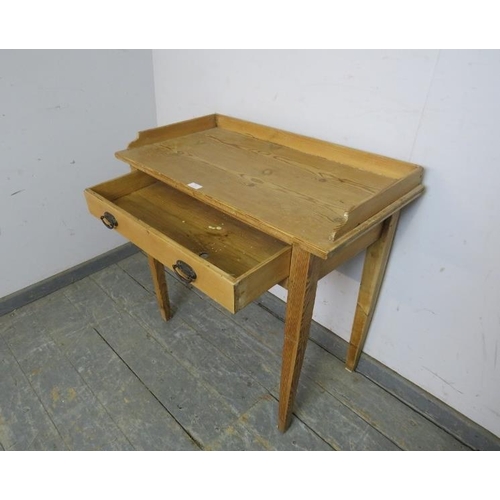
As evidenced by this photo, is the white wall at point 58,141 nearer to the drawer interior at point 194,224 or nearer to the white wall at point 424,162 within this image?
the white wall at point 424,162

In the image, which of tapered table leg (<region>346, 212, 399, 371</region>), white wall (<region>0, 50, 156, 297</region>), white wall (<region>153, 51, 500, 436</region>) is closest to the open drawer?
tapered table leg (<region>346, 212, 399, 371</region>)

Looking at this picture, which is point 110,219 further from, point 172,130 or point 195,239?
point 172,130

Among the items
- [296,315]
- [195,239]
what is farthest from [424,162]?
[195,239]

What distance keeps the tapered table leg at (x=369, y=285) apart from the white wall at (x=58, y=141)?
47.6 inches

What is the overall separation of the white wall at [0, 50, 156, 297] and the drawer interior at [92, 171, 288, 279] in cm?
53

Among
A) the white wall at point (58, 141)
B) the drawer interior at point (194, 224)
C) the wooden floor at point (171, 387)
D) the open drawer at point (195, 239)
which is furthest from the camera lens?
the white wall at point (58, 141)

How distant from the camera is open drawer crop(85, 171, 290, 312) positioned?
0.80 meters

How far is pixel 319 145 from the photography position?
1147 mm

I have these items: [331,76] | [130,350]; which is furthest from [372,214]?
[130,350]

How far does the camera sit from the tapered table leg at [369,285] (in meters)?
1.05

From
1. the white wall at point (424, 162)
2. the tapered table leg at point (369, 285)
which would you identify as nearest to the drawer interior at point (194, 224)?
the tapered table leg at point (369, 285)

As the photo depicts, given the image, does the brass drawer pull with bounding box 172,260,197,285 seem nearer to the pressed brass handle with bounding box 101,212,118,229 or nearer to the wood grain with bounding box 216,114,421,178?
the pressed brass handle with bounding box 101,212,118,229

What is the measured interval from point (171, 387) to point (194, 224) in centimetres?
62

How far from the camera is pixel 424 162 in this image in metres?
0.98
